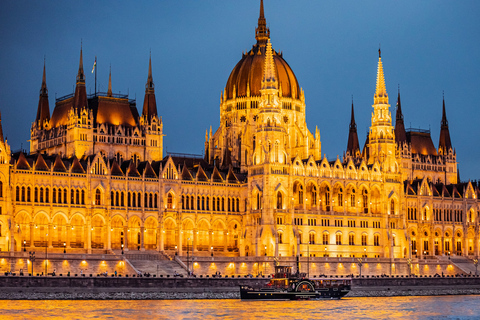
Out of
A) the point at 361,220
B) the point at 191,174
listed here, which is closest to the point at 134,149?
the point at 191,174

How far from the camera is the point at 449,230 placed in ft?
613

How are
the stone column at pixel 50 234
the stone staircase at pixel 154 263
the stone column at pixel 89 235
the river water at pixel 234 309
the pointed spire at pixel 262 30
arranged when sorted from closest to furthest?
1. the river water at pixel 234 309
2. the stone staircase at pixel 154 263
3. the stone column at pixel 50 234
4. the stone column at pixel 89 235
5. the pointed spire at pixel 262 30

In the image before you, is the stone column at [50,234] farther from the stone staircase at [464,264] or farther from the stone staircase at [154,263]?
the stone staircase at [464,264]

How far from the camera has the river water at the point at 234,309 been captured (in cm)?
10775

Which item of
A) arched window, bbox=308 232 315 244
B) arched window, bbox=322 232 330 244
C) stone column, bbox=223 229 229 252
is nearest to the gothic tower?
arched window, bbox=322 232 330 244

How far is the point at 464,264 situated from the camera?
17688 cm

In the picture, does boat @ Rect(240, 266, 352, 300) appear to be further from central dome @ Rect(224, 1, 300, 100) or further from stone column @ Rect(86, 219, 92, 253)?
central dome @ Rect(224, 1, 300, 100)

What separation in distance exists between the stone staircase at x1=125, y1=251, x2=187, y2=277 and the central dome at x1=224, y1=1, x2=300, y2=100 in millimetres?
43643

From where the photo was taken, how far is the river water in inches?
4242

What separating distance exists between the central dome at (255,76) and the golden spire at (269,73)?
14.3m

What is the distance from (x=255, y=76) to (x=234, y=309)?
246 ft

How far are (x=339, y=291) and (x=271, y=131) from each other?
34409 millimetres

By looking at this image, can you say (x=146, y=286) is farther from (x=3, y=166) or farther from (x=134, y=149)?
(x=134, y=149)

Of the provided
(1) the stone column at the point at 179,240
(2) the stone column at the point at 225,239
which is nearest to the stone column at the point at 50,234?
(1) the stone column at the point at 179,240
